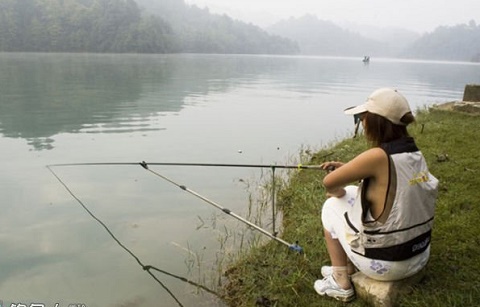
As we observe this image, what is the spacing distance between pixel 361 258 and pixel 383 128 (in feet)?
4.00

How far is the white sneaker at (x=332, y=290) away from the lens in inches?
156

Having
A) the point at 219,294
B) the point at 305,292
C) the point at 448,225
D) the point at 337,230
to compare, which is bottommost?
the point at 219,294

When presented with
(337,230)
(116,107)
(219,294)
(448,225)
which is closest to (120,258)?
(219,294)

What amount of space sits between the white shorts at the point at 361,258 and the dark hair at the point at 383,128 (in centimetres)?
83

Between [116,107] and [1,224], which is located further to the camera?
[116,107]

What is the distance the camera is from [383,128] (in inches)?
127

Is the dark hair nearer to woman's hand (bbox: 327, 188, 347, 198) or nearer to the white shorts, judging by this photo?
woman's hand (bbox: 327, 188, 347, 198)

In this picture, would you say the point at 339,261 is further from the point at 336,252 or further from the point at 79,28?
the point at 79,28

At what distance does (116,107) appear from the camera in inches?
769

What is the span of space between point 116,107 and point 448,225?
17044mm

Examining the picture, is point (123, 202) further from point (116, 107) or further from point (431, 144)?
point (116, 107)

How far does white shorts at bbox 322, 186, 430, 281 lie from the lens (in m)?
3.56

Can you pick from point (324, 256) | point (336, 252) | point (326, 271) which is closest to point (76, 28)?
point (324, 256)

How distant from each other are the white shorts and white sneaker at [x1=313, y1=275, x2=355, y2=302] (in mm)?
350
